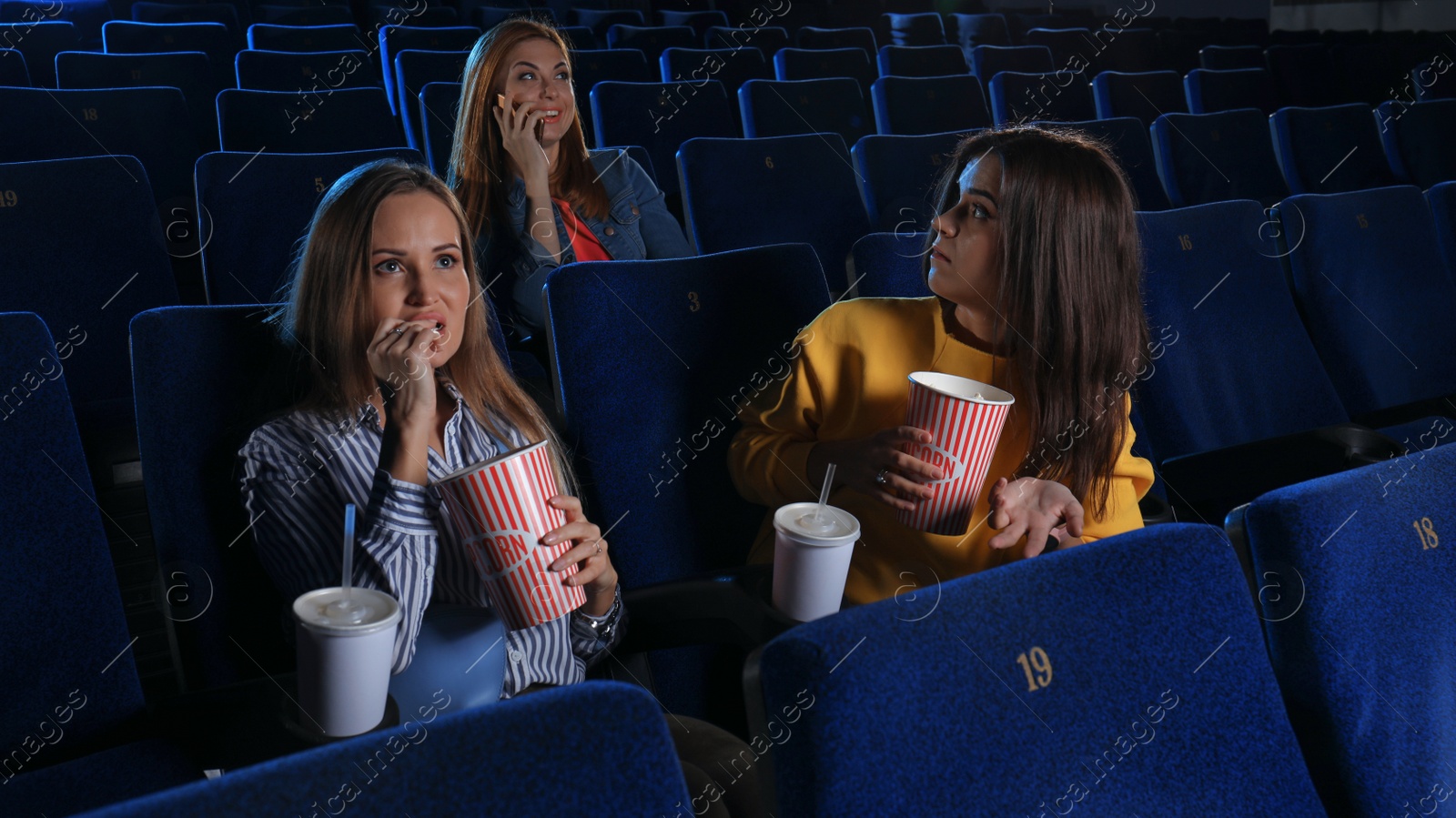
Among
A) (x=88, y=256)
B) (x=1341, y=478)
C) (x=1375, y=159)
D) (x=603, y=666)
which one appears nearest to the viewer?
(x=1341, y=478)

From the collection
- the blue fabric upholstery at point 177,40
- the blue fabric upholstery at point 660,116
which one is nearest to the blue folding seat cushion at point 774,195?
the blue fabric upholstery at point 660,116

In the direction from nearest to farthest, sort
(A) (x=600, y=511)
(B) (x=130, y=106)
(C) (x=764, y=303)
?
(A) (x=600, y=511)
(C) (x=764, y=303)
(B) (x=130, y=106)

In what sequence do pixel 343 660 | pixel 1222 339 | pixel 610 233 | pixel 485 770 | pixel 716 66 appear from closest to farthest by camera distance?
1. pixel 485 770
2. pixel 343 660
3. pixel 1222 339
4. pixel 610 233
5. pixel 716 66

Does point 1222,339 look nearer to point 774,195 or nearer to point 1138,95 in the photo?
point 774,195

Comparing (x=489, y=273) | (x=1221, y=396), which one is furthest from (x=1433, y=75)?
(x=489, y=273)

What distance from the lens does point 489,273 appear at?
180 cm

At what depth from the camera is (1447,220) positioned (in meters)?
2.26

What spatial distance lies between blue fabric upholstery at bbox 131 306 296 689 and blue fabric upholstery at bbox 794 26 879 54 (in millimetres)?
4492

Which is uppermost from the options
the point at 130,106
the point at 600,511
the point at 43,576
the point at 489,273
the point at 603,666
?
the point at 130,106

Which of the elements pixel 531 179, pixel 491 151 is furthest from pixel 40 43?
pixel 531 179

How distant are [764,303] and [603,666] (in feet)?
1.71

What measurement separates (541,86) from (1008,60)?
3.29m

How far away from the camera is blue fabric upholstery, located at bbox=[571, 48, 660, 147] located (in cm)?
352

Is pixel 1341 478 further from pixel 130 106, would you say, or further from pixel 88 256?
pixel 130 106
